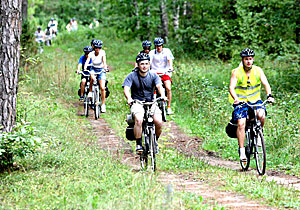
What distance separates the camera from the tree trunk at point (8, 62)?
6777 millimetres

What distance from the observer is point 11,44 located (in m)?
6.88

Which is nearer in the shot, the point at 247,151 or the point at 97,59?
the point at 247,151

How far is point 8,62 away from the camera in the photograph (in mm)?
6816

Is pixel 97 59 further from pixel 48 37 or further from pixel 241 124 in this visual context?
pixel 48 37

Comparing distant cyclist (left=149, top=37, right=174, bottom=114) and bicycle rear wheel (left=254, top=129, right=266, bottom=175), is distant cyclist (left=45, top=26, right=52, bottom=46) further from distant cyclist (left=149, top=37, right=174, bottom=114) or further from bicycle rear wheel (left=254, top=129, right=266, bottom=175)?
bicycle rear wheel (left=254, top=129, right=266, bottom=175)

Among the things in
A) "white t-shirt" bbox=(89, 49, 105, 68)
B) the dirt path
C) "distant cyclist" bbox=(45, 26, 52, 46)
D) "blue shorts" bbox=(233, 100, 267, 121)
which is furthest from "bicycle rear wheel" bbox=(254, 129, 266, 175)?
"distant cyclist" bbox=(45, 26, 52, 46)

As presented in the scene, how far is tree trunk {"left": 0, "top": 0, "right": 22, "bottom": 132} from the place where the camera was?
678 centimetres

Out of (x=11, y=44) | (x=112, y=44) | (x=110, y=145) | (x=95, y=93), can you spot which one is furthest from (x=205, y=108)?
(x=112, y=44)

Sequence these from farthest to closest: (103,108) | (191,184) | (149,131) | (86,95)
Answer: (86,95) → (103,108) → (149,131) → (191,184)

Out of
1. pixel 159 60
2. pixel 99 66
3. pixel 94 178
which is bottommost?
pixel 94 178

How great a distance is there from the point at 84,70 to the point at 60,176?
7098 millimetres

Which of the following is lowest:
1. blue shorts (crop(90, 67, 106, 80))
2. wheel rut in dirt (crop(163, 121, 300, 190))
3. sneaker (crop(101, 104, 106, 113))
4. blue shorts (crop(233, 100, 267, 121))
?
wheel rut in dirt (crop(163, 121, 300, 190))

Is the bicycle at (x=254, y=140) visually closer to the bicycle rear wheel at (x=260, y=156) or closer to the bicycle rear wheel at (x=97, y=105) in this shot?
the bicycle rear wheel at (x=260, y=156)

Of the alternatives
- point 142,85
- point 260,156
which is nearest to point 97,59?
point 142,85
